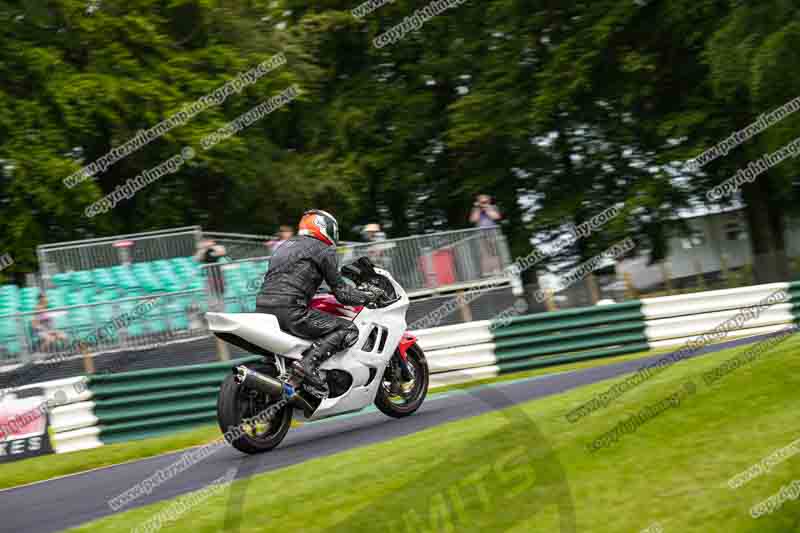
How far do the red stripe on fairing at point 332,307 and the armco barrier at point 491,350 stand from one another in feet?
12.4

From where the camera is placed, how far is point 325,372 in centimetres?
891

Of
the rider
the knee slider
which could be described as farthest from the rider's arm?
the knee slider

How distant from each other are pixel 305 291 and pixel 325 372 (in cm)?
69

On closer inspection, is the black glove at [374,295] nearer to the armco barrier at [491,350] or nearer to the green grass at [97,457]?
the green grass at [97,457]

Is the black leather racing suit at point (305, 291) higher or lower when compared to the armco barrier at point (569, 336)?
higher

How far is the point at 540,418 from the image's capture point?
7.07m

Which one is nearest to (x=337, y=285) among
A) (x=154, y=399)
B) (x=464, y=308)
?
(x=154, y=399)

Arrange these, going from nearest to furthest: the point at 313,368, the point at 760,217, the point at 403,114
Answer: the point at 313,368 → the point at 760,217 → the point at 403,114

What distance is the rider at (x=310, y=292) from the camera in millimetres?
8750

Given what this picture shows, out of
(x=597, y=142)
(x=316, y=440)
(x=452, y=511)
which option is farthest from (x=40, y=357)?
(x=597, y=142)

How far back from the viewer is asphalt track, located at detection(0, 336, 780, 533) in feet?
23.5

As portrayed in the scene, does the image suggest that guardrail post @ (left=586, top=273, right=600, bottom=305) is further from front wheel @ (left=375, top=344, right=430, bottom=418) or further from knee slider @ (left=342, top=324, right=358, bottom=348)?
knee slider @ (left=342, top=324, right=358, bottom=348)

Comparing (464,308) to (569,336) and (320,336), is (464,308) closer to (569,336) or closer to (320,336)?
(569,336)

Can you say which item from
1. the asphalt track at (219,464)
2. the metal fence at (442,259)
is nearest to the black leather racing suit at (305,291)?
the asphalt track at (219,464)
